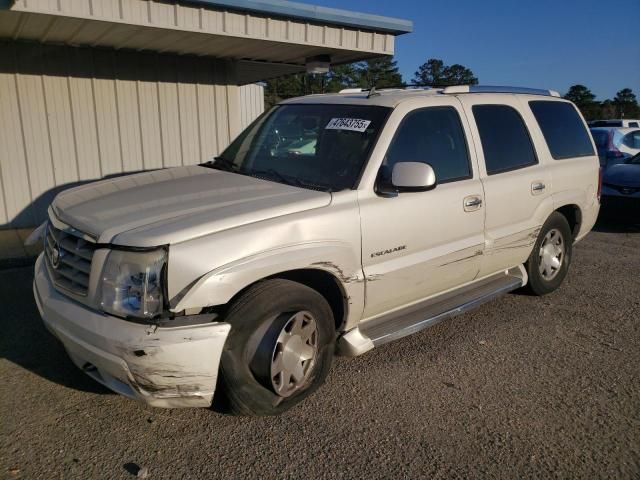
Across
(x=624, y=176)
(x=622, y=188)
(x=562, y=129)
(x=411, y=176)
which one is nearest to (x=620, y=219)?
(x=622, y=188)

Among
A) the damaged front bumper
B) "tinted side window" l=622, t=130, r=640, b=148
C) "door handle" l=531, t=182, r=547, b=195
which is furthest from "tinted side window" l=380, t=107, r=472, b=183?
"tinted side window" l=622, t=130, r=640, b=148

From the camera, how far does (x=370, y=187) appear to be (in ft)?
11.8

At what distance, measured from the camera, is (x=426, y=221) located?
3.90 meters

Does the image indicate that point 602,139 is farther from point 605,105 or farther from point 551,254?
point 605,105

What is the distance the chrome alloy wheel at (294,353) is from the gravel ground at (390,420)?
0.73ft

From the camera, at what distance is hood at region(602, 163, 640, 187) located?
911 cm

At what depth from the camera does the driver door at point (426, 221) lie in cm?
365

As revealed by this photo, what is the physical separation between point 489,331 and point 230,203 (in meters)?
2.63

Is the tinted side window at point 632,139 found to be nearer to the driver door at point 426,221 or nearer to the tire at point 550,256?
the tire at point 550,256

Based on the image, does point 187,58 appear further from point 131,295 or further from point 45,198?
point 131,295

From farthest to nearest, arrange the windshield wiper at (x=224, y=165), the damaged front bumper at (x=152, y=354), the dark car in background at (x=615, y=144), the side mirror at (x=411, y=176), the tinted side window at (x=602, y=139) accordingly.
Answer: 1. the tinted side window at (x=602, y=139)
2. the dark car in background at (x=615, y=144)
3. the windshield wiper at (x=224, y=165)
4. the side mirror at (x=411, y=176)
5. the damaged front bumper at (x=152, y=354)

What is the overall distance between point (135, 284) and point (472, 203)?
2.60 m

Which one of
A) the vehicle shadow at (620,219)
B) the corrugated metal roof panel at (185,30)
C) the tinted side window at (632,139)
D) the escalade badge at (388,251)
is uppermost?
the corrugated metal roof panel at (185,30)

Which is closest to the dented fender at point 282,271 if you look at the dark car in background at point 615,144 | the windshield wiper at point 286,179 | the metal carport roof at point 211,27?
the windshield wiper at point 286,179
